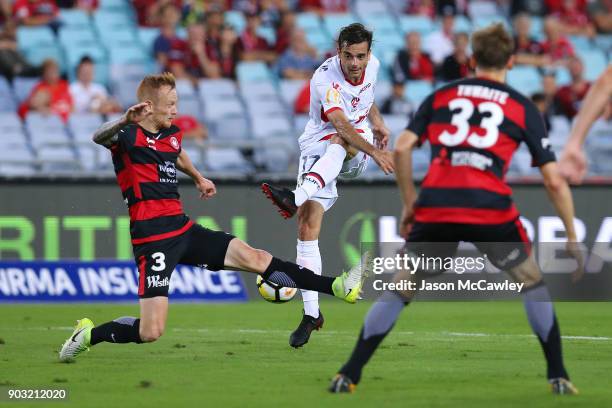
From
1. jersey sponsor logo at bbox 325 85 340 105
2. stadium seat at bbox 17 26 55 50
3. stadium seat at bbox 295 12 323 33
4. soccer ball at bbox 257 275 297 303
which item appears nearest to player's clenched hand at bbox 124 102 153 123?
soccer ball at bbox 257 275 297 303

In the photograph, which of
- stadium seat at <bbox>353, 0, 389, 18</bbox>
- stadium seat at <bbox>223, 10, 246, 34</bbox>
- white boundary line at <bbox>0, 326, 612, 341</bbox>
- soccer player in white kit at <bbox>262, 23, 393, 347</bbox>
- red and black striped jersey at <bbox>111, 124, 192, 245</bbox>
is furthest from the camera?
stadium seat at <bbox>353, 0, 389, 18</bbox>

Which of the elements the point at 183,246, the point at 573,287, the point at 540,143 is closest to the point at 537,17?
the point at 573,287

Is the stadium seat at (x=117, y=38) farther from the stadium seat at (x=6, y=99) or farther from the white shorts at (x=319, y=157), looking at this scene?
the white shorts at (x=319, y=157)

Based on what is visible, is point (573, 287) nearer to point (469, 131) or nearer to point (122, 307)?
point (122, 307)

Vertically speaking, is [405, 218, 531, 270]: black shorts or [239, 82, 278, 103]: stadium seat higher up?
[405, 218, 531, 270]: black shorts

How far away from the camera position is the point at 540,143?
6816 mm

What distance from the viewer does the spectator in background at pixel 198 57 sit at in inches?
696

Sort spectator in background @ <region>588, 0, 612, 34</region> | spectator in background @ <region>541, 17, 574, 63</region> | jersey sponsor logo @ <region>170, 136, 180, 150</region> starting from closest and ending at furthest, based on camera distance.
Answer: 1. jersey sponsor logo @ <region>170, 136, 180, 150</region>
2. spectator in background @ <region>541, 17, 574, 63</region>
3. spectator in background @ <region>588, 0, 612, 34</region>

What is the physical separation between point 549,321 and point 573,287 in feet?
26.0

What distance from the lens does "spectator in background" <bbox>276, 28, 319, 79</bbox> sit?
722 inches

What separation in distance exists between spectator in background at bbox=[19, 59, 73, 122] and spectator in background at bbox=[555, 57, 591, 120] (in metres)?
7.04

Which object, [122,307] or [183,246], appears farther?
[122,307]

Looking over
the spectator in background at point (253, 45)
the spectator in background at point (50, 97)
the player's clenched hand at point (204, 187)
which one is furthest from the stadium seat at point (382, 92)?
the player's clenched hand at point (204, 187)

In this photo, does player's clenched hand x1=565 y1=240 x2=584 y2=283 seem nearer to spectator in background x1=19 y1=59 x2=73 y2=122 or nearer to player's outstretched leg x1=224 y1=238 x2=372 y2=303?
player's outstretched leg x1=224 y1=238 x2=372 y2=303
